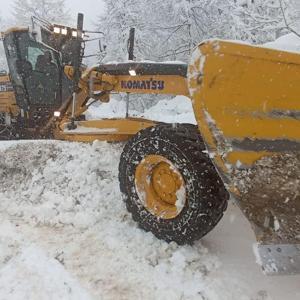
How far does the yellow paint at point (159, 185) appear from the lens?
3.66 m

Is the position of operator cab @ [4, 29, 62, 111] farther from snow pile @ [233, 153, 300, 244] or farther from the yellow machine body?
snow pile @ [233, 153, 300, 244]

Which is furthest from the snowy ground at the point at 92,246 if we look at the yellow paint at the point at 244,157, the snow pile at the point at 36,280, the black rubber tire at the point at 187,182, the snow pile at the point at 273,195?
the yellow paint at the point at 244,157

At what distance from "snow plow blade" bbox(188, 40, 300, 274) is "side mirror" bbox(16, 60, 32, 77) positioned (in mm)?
5998

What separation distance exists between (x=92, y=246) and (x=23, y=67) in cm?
535

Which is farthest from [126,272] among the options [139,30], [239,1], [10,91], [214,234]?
[139,30]

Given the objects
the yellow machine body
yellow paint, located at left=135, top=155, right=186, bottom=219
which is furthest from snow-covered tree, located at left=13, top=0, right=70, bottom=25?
yellow paint, located at left=135, top=155, right=186, bottom=219

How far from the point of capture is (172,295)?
304cm

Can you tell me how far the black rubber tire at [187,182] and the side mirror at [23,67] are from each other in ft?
16.4

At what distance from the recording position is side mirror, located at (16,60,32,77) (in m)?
8.22

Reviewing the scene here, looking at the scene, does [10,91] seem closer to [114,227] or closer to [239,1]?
[114,227]

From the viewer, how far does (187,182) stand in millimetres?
3428

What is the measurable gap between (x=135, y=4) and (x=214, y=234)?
70.5 feet

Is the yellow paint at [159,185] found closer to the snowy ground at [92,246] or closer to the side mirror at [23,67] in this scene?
the snowy ground at [92,246]

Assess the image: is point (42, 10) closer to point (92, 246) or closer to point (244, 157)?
point (92, 246)
